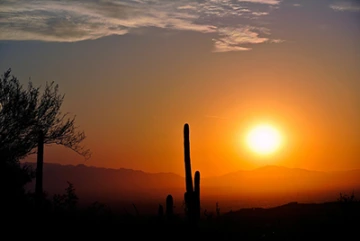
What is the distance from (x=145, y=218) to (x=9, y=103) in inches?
426

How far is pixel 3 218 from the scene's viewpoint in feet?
68.5

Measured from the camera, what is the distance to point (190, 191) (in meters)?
22.0

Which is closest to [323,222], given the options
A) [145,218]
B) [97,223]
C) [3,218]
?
[145,218]

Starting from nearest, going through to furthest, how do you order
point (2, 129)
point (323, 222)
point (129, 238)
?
point (129, 238)
point (323, 222)
point (2, 129)

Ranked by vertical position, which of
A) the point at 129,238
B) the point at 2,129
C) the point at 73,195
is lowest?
the point at 129,238

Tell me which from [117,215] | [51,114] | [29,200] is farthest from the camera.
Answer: [51,114]

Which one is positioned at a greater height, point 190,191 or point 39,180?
point 39,180

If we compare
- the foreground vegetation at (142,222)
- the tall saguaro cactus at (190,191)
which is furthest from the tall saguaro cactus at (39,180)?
the tall saguaro cactus at (190,191)

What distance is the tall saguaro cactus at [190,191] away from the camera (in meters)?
21.0

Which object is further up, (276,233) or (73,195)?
(73,195)

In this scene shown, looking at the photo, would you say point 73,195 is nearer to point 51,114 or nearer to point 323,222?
point 51,114

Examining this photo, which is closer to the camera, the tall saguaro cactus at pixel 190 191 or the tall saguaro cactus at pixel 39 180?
the tall saguaro cactus at pixel 190 191

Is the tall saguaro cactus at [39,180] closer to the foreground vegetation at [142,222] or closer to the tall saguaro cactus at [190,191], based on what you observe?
the foreground vegetation at [142,222]

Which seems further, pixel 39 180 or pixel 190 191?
pixel 39 180
